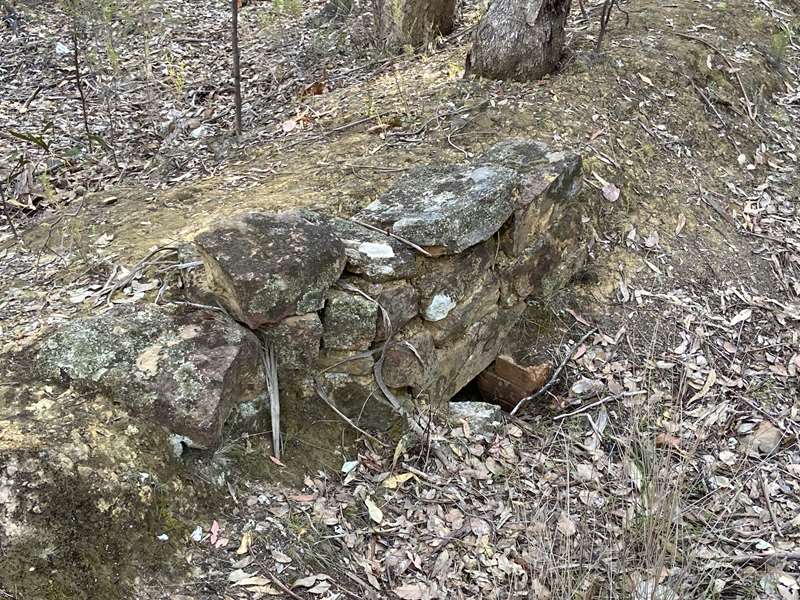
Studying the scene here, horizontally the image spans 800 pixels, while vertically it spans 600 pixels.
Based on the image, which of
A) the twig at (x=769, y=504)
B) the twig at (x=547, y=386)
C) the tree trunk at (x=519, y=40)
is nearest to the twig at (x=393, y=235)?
the twig at (x=547, y=386)

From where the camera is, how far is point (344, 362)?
8.96 feet

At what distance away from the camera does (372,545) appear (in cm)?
246

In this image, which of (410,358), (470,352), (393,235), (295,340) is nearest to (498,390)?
(470,352)

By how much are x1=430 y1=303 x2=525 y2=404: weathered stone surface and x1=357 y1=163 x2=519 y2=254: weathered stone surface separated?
1.70 feet

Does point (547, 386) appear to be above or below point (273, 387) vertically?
below

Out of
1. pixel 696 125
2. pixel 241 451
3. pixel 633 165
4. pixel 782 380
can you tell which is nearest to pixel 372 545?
pixel 241 451

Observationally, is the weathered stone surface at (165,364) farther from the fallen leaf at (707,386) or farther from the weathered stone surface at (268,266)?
the fallen leaf at (707,386)

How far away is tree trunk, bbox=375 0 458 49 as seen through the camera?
5.40m

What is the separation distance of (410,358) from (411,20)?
3.52 metres

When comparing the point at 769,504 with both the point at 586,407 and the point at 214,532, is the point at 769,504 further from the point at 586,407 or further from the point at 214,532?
the point at 214,532

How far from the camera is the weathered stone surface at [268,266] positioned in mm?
2400

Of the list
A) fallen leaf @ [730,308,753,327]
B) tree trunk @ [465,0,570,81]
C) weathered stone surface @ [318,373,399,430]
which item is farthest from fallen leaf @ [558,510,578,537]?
tree trunk @ [465,0,570,81]

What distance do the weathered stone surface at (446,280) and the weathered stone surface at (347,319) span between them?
1.05 feet

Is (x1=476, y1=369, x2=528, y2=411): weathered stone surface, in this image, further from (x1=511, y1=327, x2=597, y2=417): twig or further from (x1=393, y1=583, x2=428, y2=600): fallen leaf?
(x1=393, y1=583, x2=428, y2=600): fallen leaf
